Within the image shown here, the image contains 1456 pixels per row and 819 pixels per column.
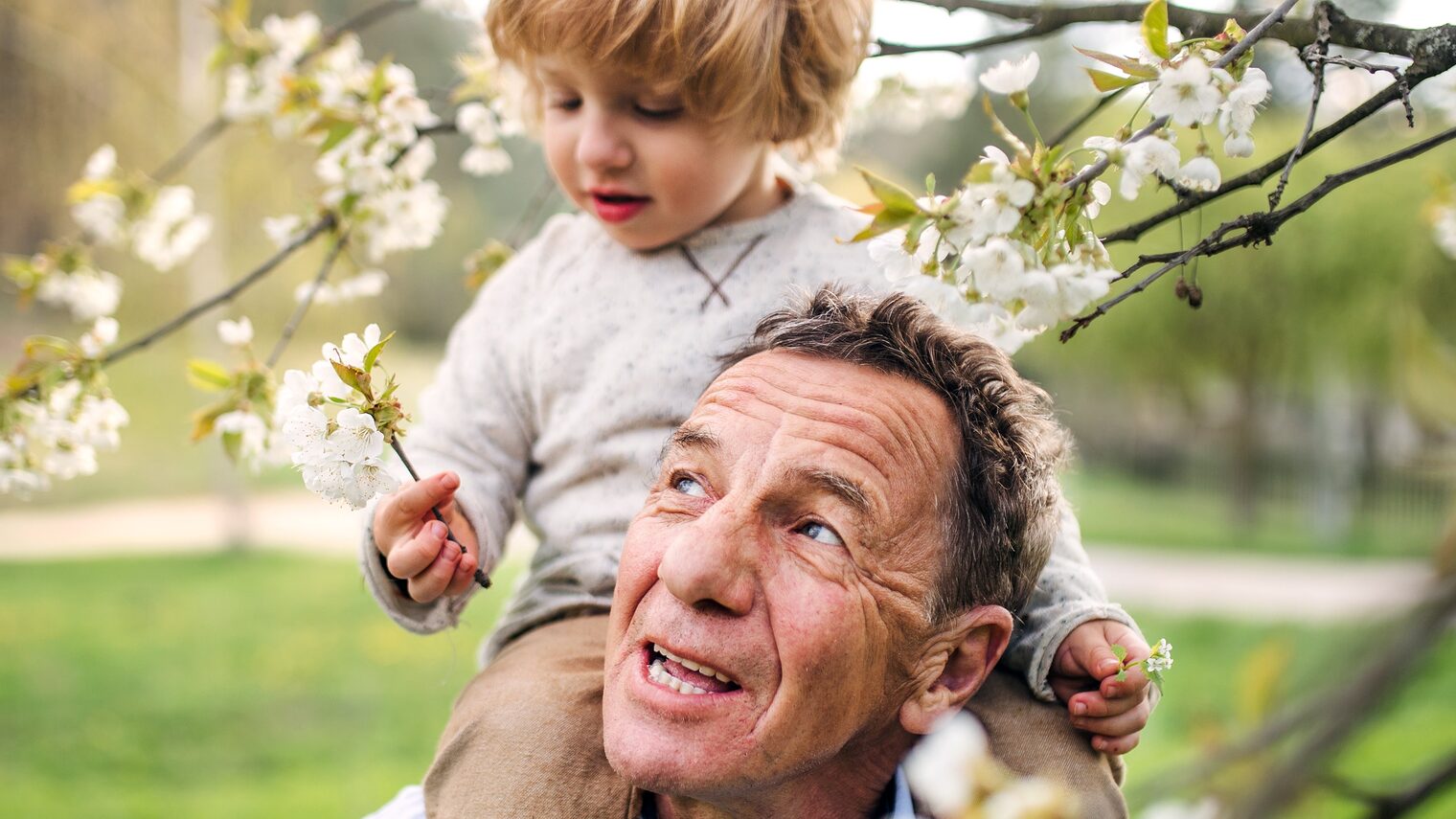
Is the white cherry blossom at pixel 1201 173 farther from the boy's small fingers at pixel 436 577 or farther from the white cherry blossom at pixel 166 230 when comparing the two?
the white cherry blossom at pixel 166 230

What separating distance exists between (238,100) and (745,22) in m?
1.51

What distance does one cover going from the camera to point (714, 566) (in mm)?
1538


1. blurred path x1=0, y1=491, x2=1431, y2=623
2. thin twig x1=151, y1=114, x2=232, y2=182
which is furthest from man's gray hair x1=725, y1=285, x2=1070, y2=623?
blurred path x1=0, y1=491, x2=1431, y2=623

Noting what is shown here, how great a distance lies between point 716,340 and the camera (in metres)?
2.12

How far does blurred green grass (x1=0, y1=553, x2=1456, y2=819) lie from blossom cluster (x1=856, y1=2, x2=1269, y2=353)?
11.3ft

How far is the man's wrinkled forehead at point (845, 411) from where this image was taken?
65.3 inches

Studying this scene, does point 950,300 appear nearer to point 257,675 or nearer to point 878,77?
point 878,77

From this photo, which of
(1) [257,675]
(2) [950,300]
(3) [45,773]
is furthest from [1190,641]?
(2) [950,300]

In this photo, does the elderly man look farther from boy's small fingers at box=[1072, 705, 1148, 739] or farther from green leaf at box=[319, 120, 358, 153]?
green leaf at box=[319, 120, 358, 153]

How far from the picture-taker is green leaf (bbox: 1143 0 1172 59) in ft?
4.41

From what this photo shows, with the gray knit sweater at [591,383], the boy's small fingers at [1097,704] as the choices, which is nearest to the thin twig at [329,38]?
the gray knit sweater at [591,383]

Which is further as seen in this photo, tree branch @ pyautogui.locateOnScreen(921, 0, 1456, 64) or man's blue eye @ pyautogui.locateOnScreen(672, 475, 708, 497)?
man's blue eye @ pyautogui.locateOnScreen(672, 475, 708, 497)

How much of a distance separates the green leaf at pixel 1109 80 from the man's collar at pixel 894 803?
97 cm

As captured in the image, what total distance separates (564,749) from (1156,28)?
1214 mm
